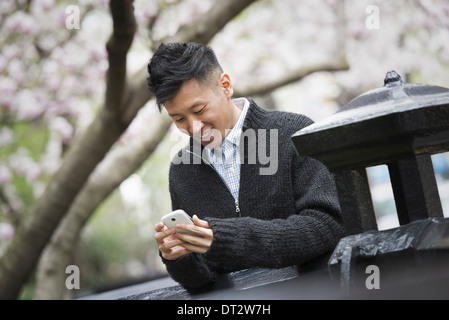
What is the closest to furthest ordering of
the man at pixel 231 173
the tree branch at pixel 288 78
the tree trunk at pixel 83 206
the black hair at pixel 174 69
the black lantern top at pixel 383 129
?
the black lantern top at pixel 383 129, the man at pixel 231 173, the black hair at pixel 174 69, the tree trunk at pixel 83 206, the tree branch at pixel 288 78

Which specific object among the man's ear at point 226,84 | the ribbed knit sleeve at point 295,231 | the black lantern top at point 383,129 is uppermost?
the man's ear at point 226,84

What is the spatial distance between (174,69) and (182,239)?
32.7 inches

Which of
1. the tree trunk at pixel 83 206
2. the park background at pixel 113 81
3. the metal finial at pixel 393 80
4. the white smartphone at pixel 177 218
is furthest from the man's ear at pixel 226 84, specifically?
the tree trunk at pixel 83 206

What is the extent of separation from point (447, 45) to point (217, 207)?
309 inches

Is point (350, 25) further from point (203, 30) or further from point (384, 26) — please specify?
point (203, 30)

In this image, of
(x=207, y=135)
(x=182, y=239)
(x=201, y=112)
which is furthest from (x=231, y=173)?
(x=182, y=239)

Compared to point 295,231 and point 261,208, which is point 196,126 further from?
point 295,231

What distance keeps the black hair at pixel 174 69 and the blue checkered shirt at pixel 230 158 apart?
26 centimetres

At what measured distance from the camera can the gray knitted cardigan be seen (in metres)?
2.24

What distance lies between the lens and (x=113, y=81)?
4.28 metres

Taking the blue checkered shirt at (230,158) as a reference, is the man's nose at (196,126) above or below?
above

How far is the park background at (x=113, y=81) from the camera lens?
4.72 m

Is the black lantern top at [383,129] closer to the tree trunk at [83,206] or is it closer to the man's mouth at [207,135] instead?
the man's mouth at [207,135]
